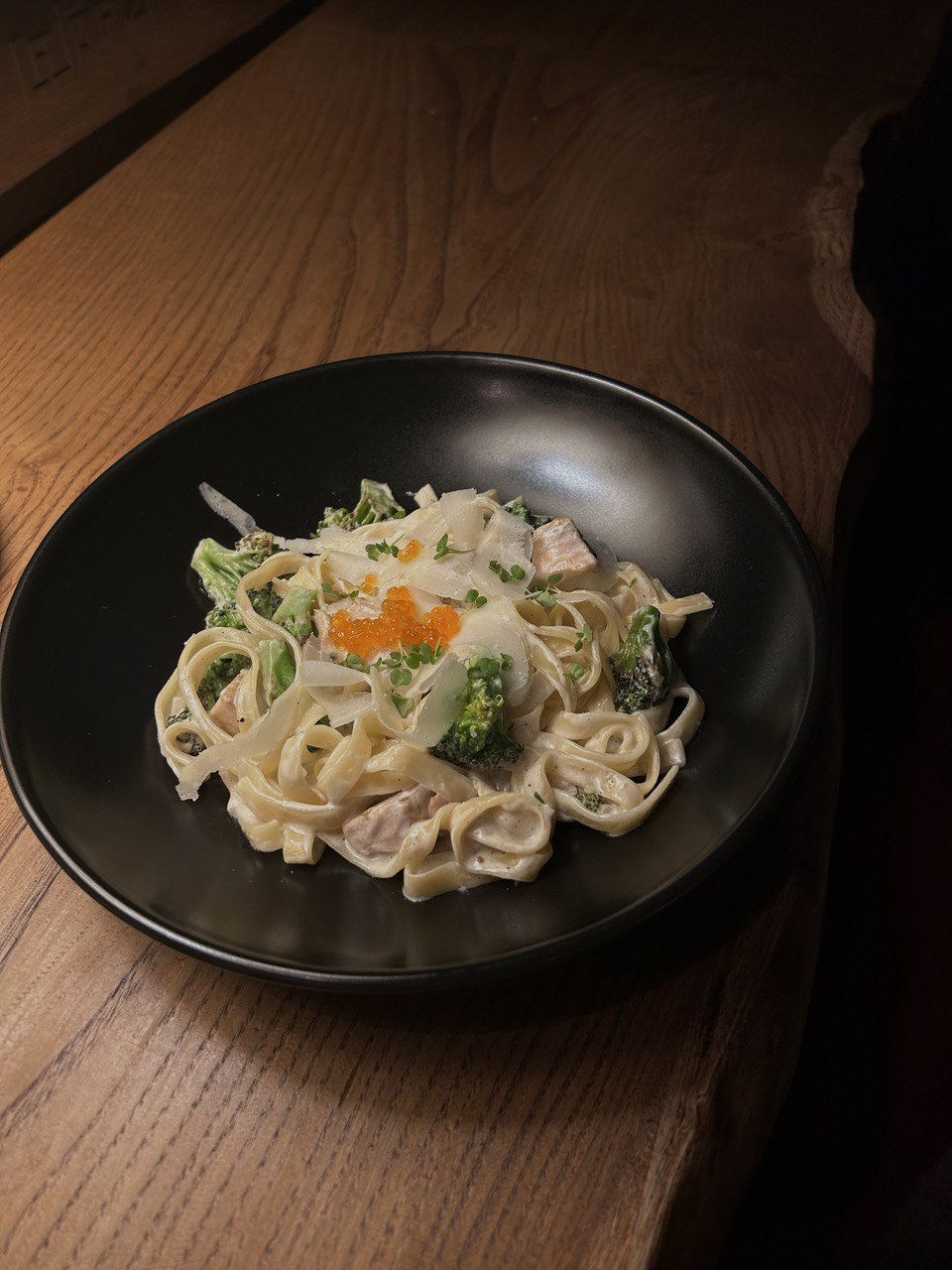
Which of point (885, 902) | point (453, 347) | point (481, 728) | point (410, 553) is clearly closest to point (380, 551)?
point (410, 553)

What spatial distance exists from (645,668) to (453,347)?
1.41 m

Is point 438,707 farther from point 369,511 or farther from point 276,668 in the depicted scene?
point 369,511

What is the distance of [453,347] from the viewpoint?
3.06m

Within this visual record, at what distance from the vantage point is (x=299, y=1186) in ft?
4.91

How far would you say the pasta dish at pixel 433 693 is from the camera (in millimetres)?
1836

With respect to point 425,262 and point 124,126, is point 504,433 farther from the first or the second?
point 124,126

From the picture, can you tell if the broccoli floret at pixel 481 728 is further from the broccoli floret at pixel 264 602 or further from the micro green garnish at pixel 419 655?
the broccoli floret at pixel 264 602

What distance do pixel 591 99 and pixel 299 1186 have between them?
3938 millimetres

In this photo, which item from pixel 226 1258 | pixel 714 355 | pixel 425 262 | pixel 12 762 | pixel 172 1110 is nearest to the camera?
pixel 226 1258

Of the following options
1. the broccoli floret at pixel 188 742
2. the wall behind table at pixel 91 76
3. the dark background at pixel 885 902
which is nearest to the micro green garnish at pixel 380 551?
the broccoli floret at pixel 188 742

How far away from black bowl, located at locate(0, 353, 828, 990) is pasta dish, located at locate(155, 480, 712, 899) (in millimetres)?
57

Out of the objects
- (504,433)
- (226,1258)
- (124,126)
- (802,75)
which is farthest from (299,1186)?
(802,75)

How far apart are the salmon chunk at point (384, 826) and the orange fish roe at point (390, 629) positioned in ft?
1.06

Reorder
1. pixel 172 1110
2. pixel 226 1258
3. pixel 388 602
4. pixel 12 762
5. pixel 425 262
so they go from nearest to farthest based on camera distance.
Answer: pixel 226 1258 < pixel 172 1110 < pixel 12 762 < pixel 388 602 < pixel 425 262
